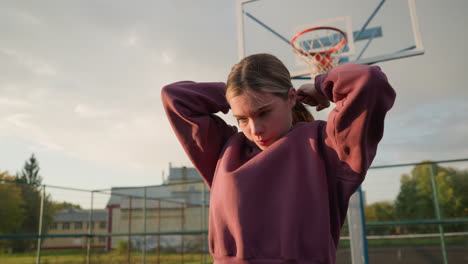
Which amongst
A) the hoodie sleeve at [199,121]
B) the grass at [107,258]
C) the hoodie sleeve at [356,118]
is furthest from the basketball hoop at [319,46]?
the grass at [107,258]

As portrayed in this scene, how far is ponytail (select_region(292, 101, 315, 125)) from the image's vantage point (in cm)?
122

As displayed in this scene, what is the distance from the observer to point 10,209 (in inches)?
465

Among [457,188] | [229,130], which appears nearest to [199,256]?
[457,188]

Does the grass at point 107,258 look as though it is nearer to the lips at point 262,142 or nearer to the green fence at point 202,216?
the green fence at point 202,216

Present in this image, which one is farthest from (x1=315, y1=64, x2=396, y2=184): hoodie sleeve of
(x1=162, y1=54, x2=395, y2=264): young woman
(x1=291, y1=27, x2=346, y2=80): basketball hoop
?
(x1=291, y1=27, x2=346, y2=80): basketball hoop

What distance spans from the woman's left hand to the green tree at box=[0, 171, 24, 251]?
479 inches

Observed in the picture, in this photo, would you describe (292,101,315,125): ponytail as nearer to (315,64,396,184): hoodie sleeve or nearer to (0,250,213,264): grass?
(315,64,396,184): hoodie sleeve

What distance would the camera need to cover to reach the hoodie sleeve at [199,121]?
1162mm

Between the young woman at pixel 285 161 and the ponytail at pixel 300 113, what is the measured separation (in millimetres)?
76

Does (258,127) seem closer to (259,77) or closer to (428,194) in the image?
(259,77)

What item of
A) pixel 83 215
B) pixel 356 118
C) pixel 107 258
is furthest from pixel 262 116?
pixel 83 215

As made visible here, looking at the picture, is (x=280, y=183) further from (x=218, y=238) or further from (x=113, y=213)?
(x=113, y=213)

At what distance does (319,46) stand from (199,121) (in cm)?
340

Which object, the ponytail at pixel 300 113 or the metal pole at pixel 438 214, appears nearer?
the ponytail at pixel 300 113
